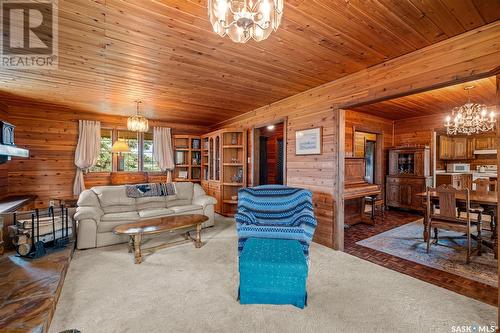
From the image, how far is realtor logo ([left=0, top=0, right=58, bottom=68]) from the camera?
1.78m

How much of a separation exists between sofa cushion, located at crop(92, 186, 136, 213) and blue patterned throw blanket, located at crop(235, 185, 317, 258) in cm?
252

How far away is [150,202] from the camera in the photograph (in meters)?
4.37

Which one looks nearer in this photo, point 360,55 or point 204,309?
point 204,309

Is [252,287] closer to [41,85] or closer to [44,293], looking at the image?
[44,293]

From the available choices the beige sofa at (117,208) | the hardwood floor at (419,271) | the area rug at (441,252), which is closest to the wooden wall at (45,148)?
the beige sofa at (117,208)

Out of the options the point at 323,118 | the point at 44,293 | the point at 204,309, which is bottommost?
the point at 204,309

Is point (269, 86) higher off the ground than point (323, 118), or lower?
higher

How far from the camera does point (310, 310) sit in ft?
6.45

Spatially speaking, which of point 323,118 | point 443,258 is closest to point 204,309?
point 323,118

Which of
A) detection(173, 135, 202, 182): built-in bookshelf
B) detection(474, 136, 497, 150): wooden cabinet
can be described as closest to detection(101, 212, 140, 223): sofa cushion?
detection(173, 135, 202, 182): built-in bookshelf

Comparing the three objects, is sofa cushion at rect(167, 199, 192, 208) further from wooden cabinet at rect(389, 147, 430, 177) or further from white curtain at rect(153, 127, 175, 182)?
wooden cabinet at rect(389, 147, 430, 177)

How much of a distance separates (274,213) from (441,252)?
105 inches

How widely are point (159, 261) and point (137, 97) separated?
3.05m

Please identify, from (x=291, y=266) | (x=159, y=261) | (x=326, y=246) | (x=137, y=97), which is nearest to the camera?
(x=291, y=266)
